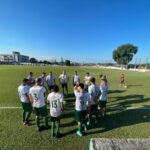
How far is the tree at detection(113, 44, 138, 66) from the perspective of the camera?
103m

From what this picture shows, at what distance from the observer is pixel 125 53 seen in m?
104

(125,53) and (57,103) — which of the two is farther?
(125,53)

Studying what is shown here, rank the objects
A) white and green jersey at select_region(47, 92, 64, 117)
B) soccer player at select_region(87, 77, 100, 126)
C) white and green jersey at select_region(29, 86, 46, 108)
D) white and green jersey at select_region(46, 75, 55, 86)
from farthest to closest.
Answer: white and green jersey at select_region(46, 75, 55, 86)
soccer player at select_region(87, 77, 100, 126)
white and green jersey at select_region(29, 86, 46, 108)
white and green jersey at select_region(47, 92, 64, 117)

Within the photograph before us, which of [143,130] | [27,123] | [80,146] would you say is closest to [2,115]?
[27,123]

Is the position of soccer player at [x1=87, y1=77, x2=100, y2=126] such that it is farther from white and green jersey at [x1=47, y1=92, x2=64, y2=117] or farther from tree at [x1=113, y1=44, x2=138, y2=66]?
tree at [x1=113, y1=44, x2=138, y2=66]

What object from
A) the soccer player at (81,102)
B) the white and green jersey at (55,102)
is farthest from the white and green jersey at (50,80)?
the white and green jersey at (55,102)

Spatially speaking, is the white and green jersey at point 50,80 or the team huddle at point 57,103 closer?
the team huddle at point 57,103

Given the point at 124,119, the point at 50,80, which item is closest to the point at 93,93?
the point at 124,119

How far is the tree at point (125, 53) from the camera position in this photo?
102562mm

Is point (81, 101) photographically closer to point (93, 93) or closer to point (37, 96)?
point (93, 93)

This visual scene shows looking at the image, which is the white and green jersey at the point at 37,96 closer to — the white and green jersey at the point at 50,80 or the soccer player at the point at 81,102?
the soccer player at the point at 81,102

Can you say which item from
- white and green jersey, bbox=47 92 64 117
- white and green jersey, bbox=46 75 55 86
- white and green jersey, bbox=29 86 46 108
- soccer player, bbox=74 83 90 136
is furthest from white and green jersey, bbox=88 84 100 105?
white and green jersey, bbox=46 75 55 86

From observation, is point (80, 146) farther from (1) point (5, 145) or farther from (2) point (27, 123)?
(2) point (27, 123)

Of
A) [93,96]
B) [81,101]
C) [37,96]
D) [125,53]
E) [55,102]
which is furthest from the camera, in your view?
[125,53]
